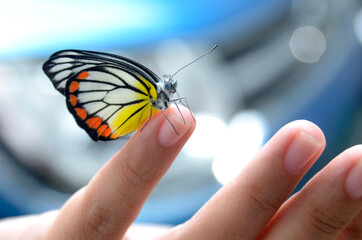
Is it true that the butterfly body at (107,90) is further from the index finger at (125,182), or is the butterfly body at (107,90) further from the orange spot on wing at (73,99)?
the index finger at (125,182)

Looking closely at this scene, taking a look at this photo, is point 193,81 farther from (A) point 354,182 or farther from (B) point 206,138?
(A) point 354,182

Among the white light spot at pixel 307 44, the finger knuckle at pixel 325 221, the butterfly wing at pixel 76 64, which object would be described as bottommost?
the finger knuckle at pixel 325 221

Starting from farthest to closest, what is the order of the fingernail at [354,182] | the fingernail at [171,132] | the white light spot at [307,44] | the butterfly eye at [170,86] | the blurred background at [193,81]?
the white light spot at [307,44], the blurred background at [193,81], the butterfly eye at [170,86], the fingernail at [171,132], the fingernail at [354,182]

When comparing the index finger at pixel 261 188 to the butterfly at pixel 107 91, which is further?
the butterfly at pixel 107 91

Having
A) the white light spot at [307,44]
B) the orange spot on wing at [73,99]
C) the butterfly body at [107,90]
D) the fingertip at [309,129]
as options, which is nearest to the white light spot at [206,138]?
the white light spot at [307,44]

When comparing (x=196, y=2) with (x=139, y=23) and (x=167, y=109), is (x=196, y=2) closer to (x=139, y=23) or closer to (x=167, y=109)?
(x=139, y=23)

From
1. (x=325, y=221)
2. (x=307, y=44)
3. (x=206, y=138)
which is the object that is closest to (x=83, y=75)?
(x=325, y=221)

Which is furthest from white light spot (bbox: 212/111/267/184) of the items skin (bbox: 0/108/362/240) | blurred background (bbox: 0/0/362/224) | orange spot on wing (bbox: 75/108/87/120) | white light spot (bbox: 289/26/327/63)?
orange spot on wing (bbox: 75/108/87/120)

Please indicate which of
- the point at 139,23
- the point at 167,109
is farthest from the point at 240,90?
the point at 167,109
